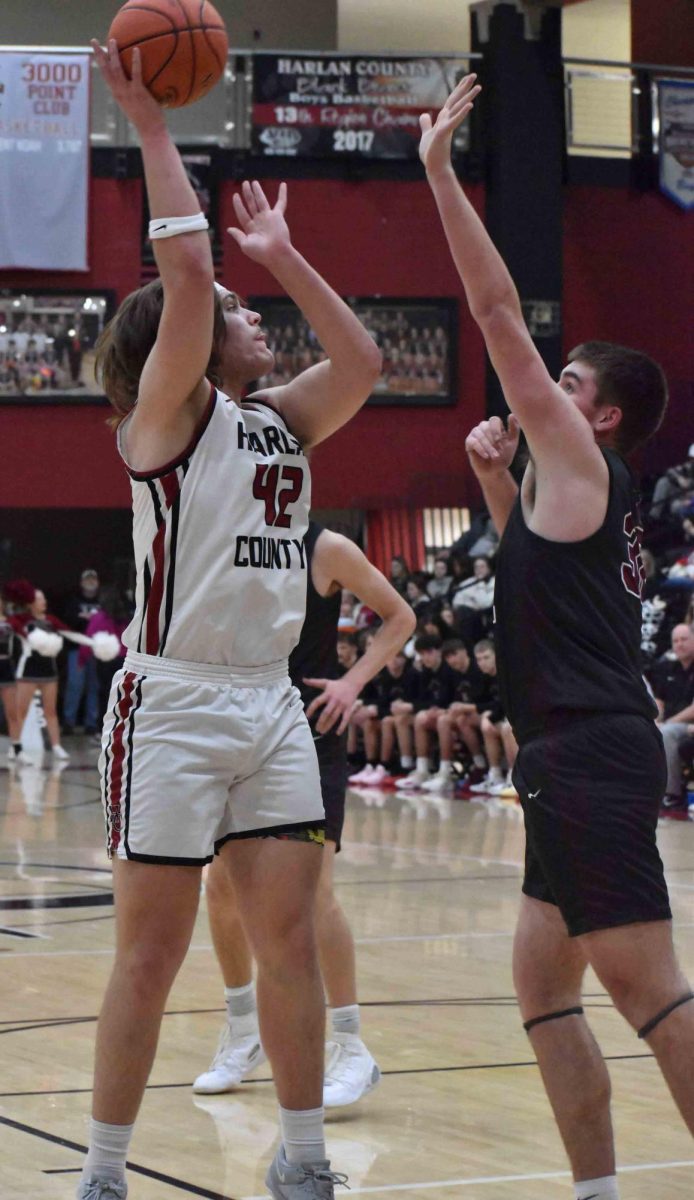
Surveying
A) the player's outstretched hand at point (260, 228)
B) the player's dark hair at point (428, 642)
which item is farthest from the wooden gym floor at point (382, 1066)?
the player's dark hair at point (428, 642)

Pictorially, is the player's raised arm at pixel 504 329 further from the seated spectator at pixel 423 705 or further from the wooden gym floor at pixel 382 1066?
the seated spectator at pixel 423 705

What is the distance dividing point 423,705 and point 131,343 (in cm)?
1251

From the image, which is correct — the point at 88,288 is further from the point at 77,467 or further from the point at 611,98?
the point at 611,98

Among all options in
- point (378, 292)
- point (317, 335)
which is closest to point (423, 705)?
point (378, 292)

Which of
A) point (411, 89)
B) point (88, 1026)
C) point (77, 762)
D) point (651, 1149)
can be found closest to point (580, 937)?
point (651, 1149)

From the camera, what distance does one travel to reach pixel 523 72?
20672mm

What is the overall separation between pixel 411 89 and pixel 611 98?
265cm

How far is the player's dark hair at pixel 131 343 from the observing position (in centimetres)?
355

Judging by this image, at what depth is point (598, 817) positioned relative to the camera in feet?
10.5

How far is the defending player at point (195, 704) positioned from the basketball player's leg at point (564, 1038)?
46 cm

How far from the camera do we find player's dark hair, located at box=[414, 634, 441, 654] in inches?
628

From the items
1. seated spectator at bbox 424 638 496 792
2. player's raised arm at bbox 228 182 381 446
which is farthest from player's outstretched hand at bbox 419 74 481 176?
seated spectator at bbox 424 638 496 792

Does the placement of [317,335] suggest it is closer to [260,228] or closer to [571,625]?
[260,228]

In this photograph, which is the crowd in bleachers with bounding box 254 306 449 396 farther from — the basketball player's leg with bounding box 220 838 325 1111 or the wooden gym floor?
the basketball player's leg with bounding box 220 838 325 1111
